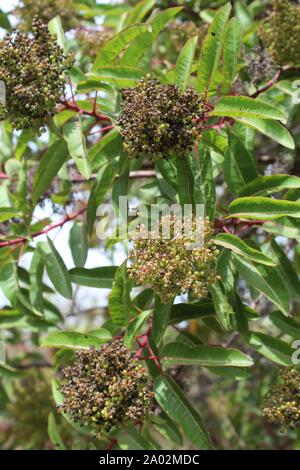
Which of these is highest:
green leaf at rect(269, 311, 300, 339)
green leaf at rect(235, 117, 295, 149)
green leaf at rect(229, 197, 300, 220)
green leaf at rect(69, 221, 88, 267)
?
green leaf at rect(235, 117, 295, 149)

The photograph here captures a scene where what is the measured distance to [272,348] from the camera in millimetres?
3137

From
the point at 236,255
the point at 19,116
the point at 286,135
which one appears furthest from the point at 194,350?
the point at 19,116

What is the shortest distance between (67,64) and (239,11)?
181 centimetres

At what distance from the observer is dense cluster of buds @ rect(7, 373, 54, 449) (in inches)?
184

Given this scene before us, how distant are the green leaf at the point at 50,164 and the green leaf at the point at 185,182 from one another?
670 millimetres

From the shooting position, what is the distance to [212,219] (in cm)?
281

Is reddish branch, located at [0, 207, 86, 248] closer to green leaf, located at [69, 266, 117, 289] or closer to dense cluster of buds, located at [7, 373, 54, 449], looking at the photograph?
green leaf, located at [69, 266, 117, 289]

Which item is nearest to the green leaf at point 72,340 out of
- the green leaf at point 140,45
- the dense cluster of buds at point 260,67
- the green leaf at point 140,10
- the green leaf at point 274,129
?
the green leaf at point 274,129

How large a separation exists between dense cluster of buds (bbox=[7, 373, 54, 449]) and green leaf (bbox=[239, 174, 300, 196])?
241 centimetres

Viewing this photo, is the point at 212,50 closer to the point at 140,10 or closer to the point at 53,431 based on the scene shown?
the point at 140,10

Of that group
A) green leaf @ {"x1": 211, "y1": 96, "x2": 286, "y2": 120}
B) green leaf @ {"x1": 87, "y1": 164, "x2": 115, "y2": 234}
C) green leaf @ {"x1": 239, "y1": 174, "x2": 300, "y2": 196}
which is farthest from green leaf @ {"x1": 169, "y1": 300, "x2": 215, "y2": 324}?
green leaf @ {"x1": 211, "y1": 96, "x2": 286, "y2": 120}

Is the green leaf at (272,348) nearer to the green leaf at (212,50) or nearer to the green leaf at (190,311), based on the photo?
the green leaf at (190,311)

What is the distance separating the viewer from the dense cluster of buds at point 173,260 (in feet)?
7.79

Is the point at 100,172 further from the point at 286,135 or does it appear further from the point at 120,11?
the point at 120,11
